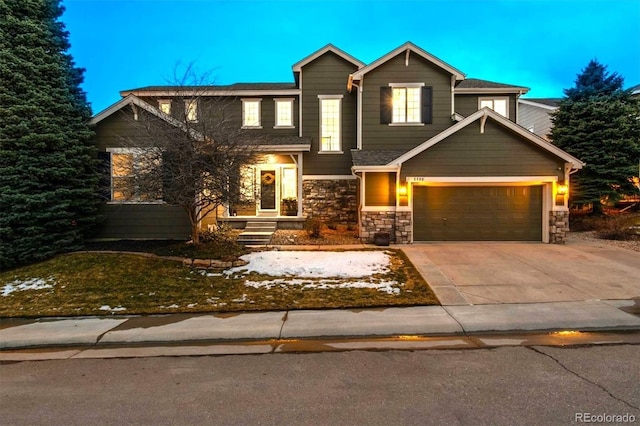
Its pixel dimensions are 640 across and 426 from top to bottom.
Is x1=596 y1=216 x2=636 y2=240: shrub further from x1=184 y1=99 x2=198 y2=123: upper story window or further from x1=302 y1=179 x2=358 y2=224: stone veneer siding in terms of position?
x1=184 y1=99 x2=198 y2=123: upper story window

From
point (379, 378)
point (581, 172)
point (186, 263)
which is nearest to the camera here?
point (379, 378)

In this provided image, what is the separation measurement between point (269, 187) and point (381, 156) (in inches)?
215

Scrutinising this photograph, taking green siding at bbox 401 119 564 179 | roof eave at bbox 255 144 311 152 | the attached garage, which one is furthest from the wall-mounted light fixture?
roof eave at bbox 255 144 311 152

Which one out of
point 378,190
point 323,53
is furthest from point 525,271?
point 323,53

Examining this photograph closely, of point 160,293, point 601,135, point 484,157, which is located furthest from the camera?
point 601,135

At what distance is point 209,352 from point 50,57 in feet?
35.7

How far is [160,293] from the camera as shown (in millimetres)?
7527

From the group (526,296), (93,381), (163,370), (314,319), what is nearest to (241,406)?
(163,370)

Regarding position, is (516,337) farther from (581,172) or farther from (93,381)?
(581,172)

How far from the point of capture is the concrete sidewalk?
531 cm

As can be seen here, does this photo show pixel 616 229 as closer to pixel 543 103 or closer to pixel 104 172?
pixel 543 103

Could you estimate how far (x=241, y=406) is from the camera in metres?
3.39

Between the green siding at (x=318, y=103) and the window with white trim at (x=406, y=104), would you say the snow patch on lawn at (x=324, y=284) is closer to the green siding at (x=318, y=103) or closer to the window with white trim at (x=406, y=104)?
the green siding at (x=318, y=103)

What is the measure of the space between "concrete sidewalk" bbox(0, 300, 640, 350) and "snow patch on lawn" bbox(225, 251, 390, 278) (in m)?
2.39
